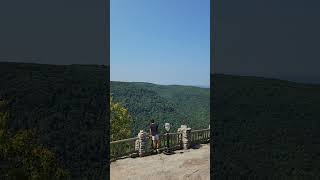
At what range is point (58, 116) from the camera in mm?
8805

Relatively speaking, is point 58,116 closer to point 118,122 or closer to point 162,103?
point 118,122

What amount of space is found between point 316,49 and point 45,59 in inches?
221

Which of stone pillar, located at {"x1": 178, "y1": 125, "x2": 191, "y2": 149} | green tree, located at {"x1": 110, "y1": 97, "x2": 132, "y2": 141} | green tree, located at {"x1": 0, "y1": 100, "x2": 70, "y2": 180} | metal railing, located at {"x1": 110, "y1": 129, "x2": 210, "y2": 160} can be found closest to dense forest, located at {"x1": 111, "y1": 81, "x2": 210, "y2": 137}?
green tree, located at {"x1": 110, "y1": 97, "x2": 132, "y2": 141}

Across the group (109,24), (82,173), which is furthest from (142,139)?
(109,24)

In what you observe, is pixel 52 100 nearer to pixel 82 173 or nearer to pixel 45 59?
pixel 45 59

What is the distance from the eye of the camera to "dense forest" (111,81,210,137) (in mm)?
36906

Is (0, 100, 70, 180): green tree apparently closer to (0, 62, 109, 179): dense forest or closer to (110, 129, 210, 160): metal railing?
(0, 62, 109, 179): dense forest

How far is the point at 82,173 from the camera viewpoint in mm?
8797

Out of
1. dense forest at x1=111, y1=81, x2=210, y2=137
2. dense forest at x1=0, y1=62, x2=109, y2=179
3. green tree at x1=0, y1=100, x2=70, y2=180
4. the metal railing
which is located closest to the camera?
green tree at x1=0, y1=100, x2=70, y2=180

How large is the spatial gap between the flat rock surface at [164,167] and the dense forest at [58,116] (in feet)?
8.62

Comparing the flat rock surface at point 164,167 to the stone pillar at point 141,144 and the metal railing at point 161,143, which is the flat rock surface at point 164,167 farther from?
the metal railing at point 161,143

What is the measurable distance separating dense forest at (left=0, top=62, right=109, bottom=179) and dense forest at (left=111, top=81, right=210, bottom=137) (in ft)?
74.9

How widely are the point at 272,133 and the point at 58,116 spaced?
4.69 meters

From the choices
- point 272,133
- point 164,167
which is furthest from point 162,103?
point 272,133
